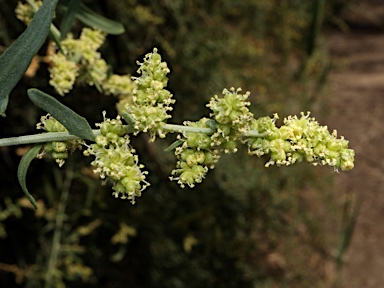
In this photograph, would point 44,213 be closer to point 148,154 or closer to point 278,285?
point 148,154

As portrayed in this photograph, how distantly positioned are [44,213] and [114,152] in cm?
107

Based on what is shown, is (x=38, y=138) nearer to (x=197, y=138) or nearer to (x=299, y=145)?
(x=197, y=138)

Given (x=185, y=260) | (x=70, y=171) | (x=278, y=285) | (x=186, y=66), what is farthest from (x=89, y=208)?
(x=278, y=285)

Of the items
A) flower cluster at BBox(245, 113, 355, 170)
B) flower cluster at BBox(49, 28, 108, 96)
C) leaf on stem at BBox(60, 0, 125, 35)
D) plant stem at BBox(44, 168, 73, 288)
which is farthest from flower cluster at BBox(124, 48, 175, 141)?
plant stem at BBox(44, 168, 73, 288)

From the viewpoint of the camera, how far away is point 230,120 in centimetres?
75

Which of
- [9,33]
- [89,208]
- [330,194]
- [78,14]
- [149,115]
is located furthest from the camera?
[330,194]

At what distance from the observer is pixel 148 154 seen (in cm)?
199

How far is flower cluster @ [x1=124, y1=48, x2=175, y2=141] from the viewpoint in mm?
753

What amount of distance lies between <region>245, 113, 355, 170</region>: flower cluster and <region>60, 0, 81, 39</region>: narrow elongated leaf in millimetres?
462

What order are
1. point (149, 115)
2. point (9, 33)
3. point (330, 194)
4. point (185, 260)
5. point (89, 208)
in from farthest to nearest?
point (330, 194) < point (185, 260) < point (89, 208) < point (9, 33) < point (149, 115)

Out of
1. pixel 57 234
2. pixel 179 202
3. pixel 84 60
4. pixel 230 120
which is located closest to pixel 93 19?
pixel 84 60

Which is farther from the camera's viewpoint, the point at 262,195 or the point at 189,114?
the point at 262,195

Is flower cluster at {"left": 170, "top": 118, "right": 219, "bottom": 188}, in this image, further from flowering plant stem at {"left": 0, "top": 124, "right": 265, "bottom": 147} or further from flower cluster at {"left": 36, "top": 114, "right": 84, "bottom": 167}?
flower cluster at {"left": 36, "top": 114, "right": 84, "bottom": 167}

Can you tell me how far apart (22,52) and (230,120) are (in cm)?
27
